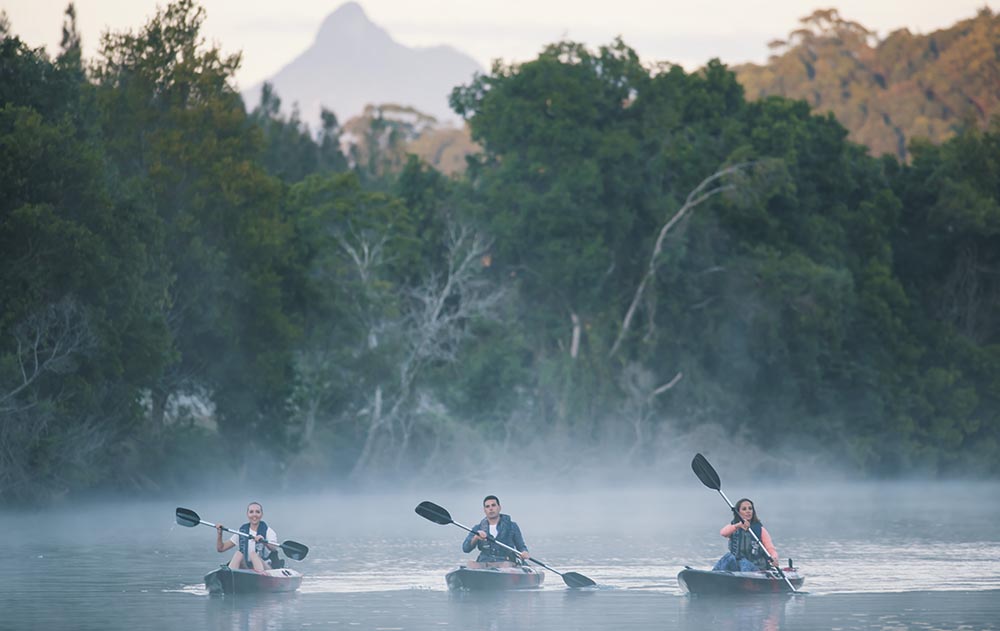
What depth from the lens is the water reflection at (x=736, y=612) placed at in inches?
830

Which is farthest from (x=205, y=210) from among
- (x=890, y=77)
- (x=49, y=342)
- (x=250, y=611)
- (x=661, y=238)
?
(x=890, y=77)

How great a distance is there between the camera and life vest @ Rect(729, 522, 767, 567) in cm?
2388

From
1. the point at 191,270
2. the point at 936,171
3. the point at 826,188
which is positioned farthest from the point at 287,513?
the point at 936,171

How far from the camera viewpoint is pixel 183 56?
→ 50.9 metres

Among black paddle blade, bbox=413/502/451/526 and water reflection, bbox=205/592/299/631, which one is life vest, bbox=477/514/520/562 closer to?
black paddle blade, bbox=413/502/451/526

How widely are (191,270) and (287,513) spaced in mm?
8009

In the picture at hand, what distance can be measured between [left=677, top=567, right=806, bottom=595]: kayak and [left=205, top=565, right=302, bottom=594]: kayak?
547 cm

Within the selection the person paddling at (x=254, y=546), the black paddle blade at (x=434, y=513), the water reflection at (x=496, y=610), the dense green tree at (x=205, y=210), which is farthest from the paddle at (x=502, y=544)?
the dense green tree at (x=205, y=210)

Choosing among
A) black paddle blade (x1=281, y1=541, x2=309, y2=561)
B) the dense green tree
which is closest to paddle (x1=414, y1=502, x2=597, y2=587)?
black paddle blade (x1=281, y1=541, x2=309, y2=561)

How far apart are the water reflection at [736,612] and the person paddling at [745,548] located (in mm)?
415

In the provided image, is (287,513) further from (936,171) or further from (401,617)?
(936,171)

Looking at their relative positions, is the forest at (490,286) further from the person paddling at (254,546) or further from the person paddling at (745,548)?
the person paddling at (745,548)

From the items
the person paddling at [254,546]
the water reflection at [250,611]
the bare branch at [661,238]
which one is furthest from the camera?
the bare branch at [661,238]

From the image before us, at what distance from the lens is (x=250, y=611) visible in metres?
22.6
